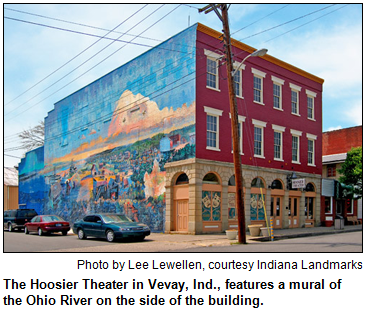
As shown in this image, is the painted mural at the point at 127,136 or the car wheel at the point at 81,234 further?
the painted mural at the point at 127,136

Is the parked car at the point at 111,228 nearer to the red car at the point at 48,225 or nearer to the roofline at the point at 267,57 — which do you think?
the red car at the point at 48,225

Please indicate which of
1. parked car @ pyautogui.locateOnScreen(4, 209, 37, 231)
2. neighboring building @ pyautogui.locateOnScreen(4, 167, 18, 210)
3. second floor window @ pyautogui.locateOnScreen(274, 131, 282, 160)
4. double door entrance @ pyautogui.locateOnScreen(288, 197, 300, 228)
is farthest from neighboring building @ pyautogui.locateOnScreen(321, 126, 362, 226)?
neighboring building @ pyautogui.locateOnScreen(4, 167, 18, 210)

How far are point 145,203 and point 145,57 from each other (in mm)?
10834

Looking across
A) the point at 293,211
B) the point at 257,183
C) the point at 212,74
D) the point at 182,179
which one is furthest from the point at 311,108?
the point at 182,179

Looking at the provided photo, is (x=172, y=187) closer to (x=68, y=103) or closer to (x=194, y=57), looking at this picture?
(x=194, y=57)

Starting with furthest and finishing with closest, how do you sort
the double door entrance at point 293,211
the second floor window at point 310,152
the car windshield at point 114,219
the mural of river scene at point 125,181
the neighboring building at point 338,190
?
the neighboring building at point 338,190, the second floor window at point 310,152, the double door entrance at point 293,211, the mural of river scene at point 125,181, the car windshield at point 114,219

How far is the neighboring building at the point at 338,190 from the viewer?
35438 mm

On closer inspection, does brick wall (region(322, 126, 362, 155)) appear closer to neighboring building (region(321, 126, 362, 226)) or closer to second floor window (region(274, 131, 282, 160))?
neighboring building (region(321, 126, 362, 226))

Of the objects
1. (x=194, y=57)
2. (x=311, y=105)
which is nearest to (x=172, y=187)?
(x=194, y=57)

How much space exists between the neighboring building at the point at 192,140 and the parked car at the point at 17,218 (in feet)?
16.7

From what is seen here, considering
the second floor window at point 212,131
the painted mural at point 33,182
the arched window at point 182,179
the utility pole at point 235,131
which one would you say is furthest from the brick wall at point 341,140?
the painted mural at point 33,182

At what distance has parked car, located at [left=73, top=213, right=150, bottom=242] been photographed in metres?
20.7

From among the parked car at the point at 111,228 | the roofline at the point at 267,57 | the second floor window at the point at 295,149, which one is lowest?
the parked car at the point at 111,228

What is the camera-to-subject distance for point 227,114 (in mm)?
27000
